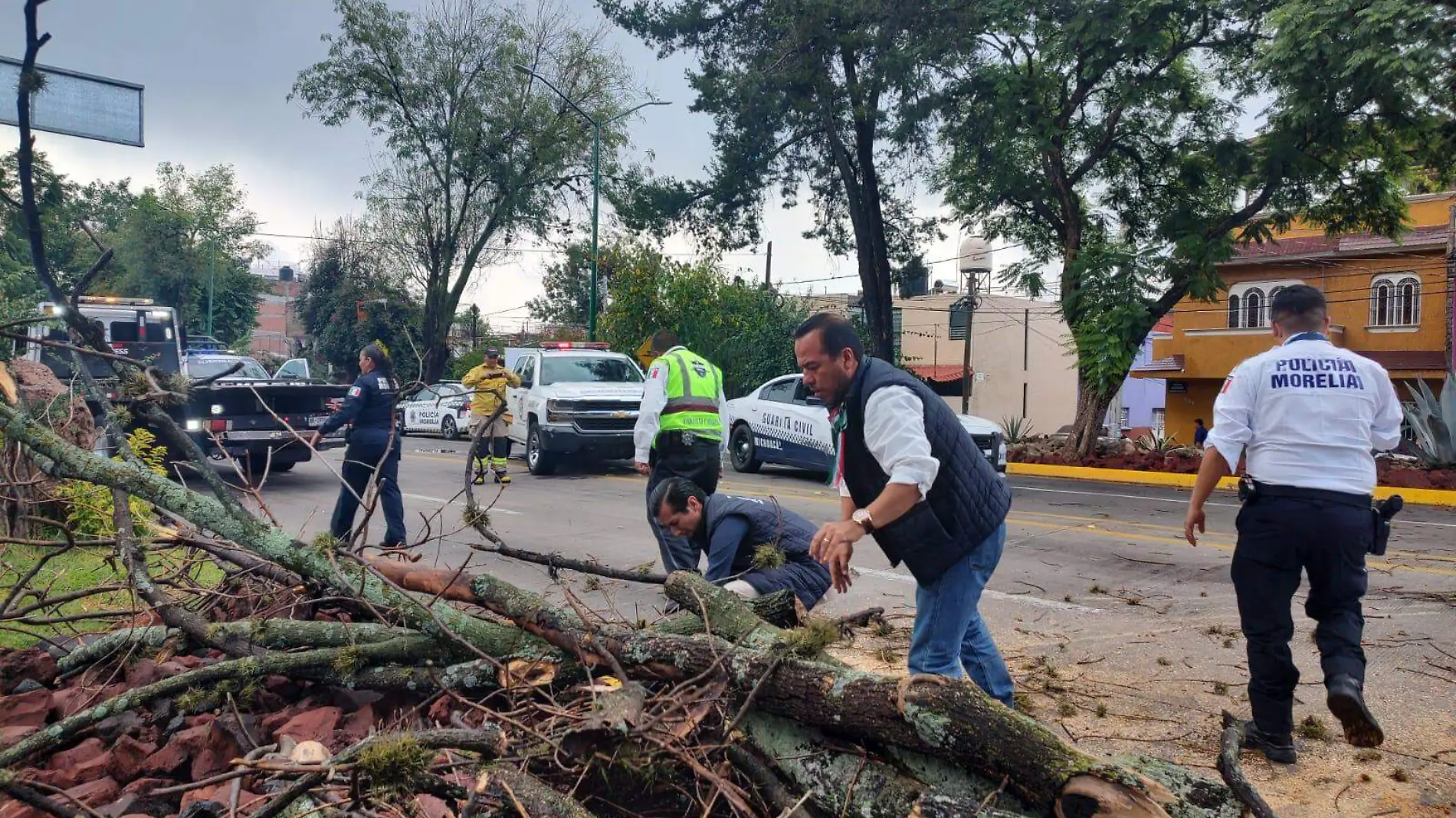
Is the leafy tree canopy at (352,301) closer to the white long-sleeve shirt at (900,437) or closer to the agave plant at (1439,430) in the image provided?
the agave plant at (1439,430)

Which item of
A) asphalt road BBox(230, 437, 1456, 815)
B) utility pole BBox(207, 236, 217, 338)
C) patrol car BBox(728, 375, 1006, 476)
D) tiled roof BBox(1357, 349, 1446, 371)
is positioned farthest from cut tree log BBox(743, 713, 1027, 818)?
utility pole BBox(207, 236, 217, 338)

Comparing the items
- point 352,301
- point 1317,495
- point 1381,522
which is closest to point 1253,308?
point 1381,522

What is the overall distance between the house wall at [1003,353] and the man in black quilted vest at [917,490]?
38.2 m

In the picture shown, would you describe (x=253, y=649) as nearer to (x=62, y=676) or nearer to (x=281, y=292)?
(x=62, y=676)

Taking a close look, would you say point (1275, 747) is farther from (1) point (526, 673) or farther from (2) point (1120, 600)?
(2) point (1120, 600)

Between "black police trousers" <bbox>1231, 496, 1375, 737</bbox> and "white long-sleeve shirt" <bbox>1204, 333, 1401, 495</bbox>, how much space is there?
0.39ft

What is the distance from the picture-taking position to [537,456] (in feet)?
49.6

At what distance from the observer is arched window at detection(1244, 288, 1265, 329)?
2975 cm

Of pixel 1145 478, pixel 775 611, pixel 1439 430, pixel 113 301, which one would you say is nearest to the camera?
pixel 775 611

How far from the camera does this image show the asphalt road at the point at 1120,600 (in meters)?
4.10

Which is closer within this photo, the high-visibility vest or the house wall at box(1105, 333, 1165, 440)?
the high-visibility vest

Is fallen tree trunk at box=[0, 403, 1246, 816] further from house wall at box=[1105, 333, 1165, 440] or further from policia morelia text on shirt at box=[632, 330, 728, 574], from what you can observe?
house wall at box=[1105, 333, 1165, 440]

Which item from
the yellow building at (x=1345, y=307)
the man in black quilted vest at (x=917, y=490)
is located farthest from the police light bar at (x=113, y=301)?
the yellow building at (x=1345, y=307)

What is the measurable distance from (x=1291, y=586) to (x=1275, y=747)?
59 cm
